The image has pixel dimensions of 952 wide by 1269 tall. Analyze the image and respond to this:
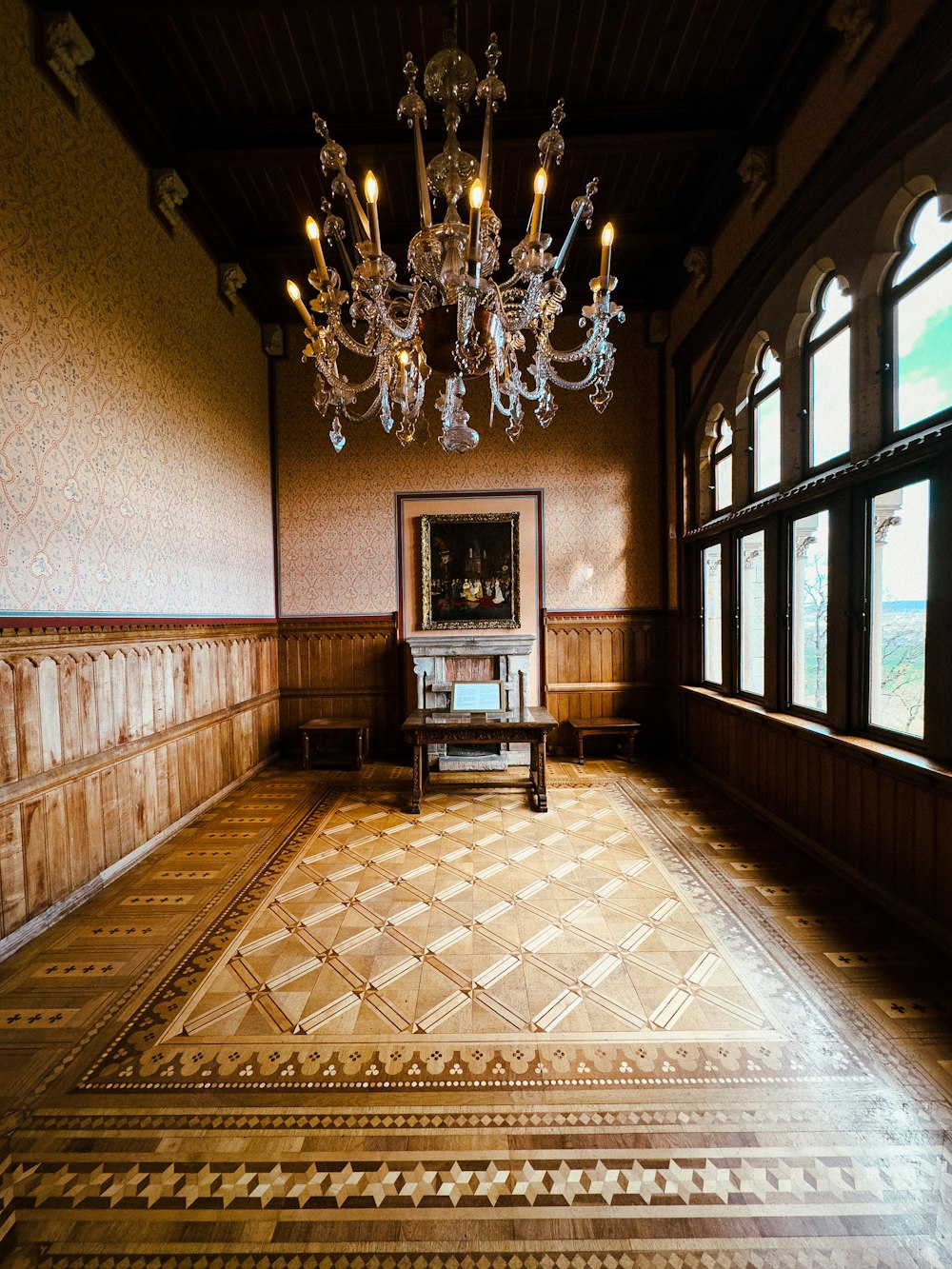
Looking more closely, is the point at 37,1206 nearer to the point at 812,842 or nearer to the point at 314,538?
the point at 812,842

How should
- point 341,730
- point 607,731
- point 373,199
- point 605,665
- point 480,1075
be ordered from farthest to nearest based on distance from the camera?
point 605,665
point 341,730
point 607,731
point 373,199
point 480,1075

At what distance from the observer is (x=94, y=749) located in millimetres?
3211

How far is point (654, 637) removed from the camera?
6.34 m

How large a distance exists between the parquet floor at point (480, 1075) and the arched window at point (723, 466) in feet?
11.5

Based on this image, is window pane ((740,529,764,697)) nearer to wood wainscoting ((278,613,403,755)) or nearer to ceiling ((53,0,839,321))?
ceiling ((53,0,839,321))

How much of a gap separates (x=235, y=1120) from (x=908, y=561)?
379 centimetres

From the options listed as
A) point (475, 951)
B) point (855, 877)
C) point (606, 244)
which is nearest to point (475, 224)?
point (606, 244)

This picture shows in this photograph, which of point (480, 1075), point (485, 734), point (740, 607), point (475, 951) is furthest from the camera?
point (740, 607)

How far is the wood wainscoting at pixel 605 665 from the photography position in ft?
20.7

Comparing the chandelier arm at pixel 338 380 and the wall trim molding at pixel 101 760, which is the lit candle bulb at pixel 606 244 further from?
the wall trim molding at pixel 101 760

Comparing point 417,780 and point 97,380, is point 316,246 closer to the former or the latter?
point 97,380

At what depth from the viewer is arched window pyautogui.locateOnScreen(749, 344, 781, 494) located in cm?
425

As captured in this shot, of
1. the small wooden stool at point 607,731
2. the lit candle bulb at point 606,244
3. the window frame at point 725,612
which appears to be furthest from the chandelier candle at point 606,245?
the small wooden stool at point 607,731

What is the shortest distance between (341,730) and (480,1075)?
4.37 meters
